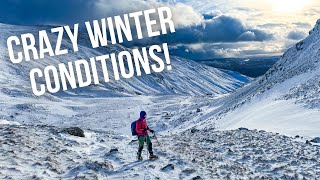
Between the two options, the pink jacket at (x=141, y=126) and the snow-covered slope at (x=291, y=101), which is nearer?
the pink jacket at (x=141, y=126)

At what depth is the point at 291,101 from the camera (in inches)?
1558

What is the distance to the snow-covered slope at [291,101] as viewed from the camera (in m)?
29.3

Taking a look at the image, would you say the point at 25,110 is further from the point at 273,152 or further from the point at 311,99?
the point at 273,152

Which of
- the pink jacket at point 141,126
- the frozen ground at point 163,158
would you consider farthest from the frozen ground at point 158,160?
the pink jacket at point 141,126

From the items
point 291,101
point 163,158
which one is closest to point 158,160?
point 163,158

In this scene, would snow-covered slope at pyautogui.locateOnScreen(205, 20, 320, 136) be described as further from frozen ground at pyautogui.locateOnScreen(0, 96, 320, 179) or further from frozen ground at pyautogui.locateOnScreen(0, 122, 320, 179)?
frozen ground at pyautogui.locateOnScreen(0, 122, 320, 179)

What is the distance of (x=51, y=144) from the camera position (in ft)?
67.0

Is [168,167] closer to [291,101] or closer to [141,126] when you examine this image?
[141,126]

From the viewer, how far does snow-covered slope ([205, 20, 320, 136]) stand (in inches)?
1153

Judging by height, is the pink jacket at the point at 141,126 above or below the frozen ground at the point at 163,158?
above

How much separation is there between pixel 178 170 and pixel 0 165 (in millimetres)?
7163

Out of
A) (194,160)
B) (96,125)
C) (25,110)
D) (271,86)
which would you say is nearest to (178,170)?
(194,160)

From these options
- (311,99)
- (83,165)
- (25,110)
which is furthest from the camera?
(25,110)

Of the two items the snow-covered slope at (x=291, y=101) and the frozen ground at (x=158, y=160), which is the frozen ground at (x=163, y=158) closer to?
the frozen ground at (x=158, y=160)
